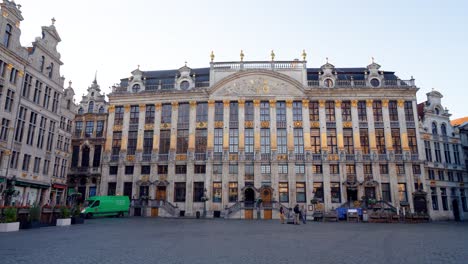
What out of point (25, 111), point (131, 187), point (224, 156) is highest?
point (25, 111)

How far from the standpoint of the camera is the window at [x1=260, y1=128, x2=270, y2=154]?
45.6 metres

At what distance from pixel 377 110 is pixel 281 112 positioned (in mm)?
13895

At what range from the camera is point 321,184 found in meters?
43.9

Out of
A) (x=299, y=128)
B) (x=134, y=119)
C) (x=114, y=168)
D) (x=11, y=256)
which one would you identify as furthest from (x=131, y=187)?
(x=11, y=256)

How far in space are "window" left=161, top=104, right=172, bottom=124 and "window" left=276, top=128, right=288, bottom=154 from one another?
16477 millimetres

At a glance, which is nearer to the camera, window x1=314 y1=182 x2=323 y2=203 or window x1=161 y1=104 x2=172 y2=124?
window x1=314 y1=182 x2=323 y2=203

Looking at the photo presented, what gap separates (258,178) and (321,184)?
8.66m

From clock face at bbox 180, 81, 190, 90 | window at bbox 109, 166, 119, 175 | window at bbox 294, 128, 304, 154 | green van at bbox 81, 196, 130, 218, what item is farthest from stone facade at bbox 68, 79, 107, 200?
window at bbox 294, 128, 304, 154

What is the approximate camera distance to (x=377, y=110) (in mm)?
46594

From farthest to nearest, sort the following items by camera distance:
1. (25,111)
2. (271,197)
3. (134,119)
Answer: (134,119) < (271,197) < (25,111)

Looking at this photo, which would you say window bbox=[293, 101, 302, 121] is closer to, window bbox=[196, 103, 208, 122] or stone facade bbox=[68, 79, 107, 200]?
window bbox=[196, 103, 208, 122]

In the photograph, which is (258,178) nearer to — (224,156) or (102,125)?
(224,156)

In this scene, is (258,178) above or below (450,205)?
above

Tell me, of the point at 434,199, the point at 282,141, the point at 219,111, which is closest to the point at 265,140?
the point at 282,141
